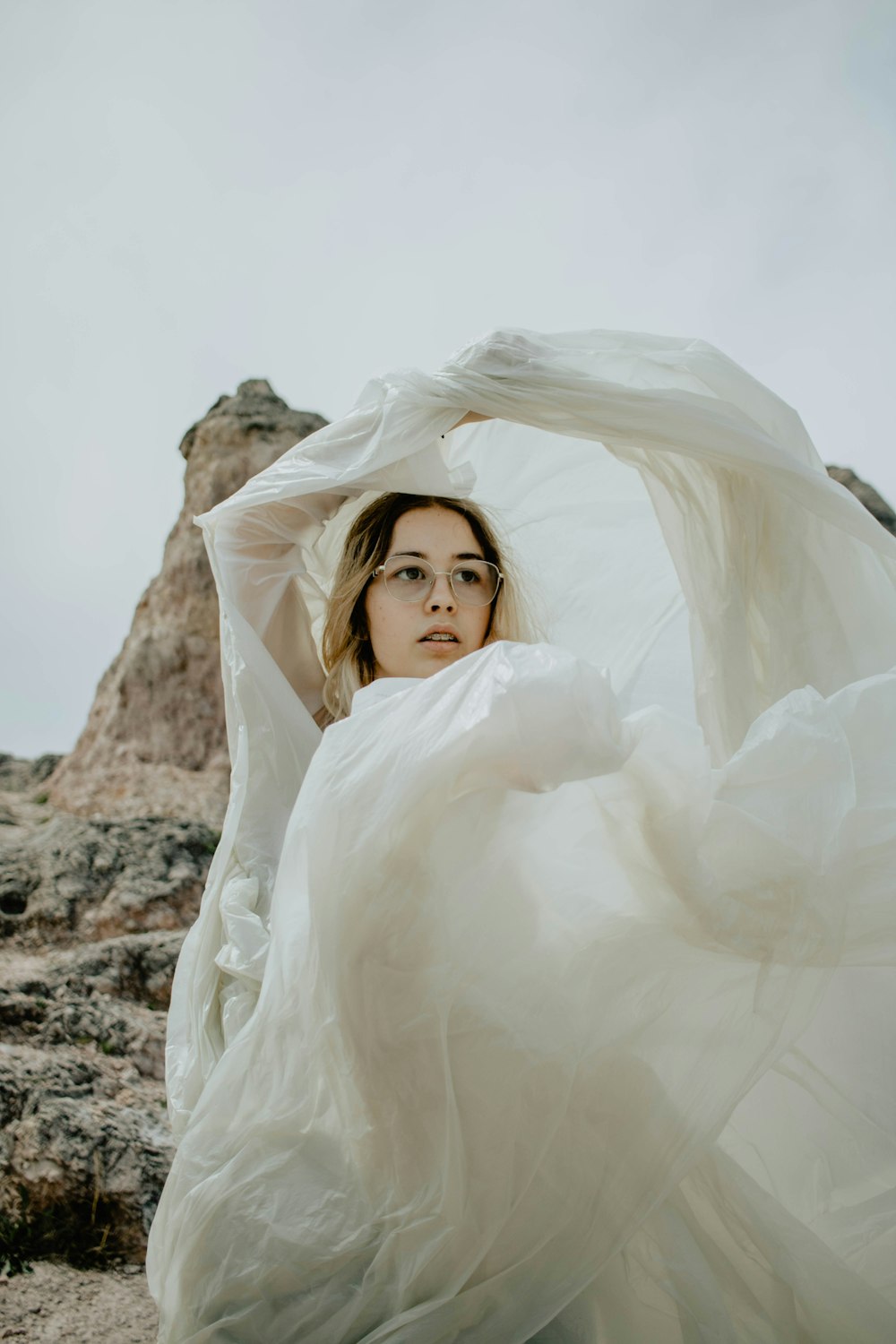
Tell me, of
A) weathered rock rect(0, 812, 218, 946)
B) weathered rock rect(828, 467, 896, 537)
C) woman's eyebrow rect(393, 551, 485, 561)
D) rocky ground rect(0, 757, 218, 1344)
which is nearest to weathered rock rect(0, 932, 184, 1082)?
rocky ground rect(0, 757, 218, 1344)

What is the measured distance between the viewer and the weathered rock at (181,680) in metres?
4.20

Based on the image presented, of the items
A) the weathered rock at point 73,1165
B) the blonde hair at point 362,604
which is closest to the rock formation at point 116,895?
the weathered rock at point 73,1165

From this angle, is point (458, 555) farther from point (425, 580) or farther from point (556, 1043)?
point (556, 1043)

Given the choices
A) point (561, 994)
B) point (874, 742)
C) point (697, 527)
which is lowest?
point (561, 994)

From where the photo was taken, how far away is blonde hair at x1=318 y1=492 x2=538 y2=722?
2078 millimetres

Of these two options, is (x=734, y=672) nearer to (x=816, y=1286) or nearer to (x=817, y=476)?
(x=817, y=476)

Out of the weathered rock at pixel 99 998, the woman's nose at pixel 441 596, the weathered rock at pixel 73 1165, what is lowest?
the weathered rock at pixel 73 1165

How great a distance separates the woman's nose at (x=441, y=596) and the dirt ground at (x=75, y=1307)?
1.34 m

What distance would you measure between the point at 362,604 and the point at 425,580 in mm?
159

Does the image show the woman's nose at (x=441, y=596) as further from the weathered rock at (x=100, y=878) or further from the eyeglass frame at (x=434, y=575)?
the weathered rock at (x=100, y=878)

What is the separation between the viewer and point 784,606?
6.00 feet

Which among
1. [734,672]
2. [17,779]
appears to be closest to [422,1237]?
[734,672]

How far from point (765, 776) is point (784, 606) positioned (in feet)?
2.08

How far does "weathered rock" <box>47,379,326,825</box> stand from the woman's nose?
87.2 inches
